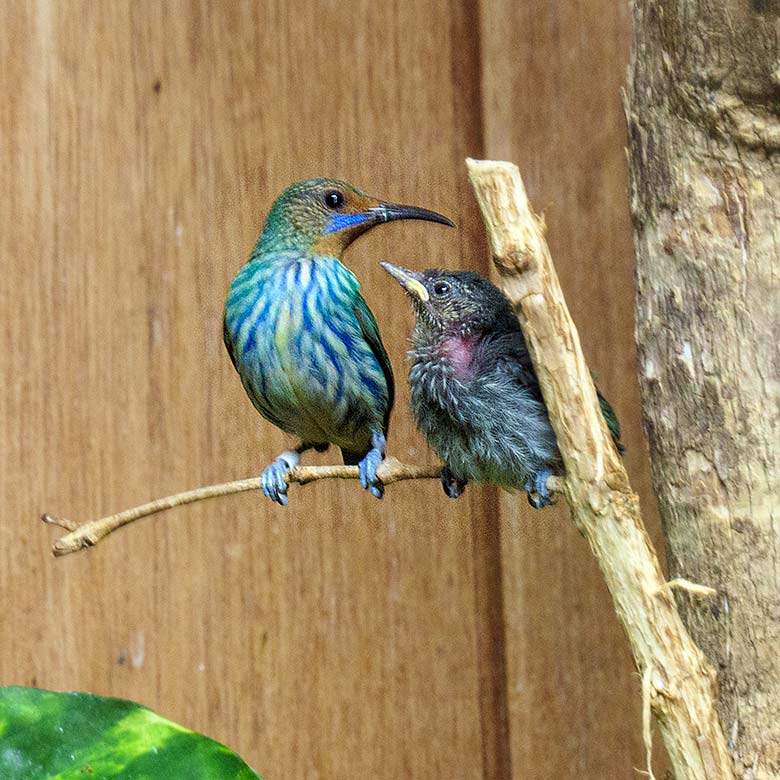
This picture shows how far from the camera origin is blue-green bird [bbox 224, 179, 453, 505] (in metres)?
1.59

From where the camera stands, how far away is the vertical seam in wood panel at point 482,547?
2.12 metres

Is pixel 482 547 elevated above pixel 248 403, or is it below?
below

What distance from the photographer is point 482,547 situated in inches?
84.7

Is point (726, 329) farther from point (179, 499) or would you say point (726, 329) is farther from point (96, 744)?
point (96, 744)

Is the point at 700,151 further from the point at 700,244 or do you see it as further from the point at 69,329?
the point at 69,329

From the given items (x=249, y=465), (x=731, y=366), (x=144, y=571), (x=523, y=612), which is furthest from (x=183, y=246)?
(x=731, y=366)

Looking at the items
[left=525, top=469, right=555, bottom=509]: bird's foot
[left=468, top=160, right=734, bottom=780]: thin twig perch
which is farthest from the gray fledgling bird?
[left=468, top=160, right=734, bottom=780]: thin twig perch

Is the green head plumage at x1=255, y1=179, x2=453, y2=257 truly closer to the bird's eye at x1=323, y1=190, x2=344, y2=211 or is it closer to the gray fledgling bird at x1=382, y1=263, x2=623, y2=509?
the bird's eye at x1=323, y1=190, x2=344, y2=211

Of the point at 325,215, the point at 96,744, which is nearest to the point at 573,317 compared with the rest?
the point at 325,215

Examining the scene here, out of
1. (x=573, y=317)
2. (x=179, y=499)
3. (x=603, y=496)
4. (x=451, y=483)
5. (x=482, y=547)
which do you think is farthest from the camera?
(x=482, y=547)

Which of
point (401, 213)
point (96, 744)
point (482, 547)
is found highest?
point (401, 213)

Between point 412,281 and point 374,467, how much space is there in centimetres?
25

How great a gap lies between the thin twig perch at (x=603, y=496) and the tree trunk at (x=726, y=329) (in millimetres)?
171

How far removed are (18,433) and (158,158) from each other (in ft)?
1.80
